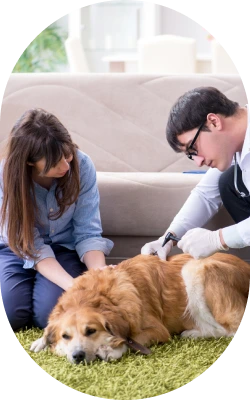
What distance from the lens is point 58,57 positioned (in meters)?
6.48

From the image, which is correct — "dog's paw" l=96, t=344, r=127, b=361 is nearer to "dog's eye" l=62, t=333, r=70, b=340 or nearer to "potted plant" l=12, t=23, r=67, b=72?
"dog's eye" l=62, t=333, r=70, b=340

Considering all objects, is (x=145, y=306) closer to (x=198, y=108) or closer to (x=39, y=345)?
(x=39, y=345)

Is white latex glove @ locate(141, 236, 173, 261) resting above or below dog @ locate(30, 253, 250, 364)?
above

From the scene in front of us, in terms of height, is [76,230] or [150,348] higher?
[76,230]

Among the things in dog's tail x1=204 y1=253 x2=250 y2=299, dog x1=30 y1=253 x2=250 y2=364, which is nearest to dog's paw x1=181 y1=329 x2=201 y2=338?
dog x1=30 y1=253 x2=250 y2=364

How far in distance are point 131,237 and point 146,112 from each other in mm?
888

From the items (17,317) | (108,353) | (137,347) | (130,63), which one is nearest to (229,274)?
(137,347)

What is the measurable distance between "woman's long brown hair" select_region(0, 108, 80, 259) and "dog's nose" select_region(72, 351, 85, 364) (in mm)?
500

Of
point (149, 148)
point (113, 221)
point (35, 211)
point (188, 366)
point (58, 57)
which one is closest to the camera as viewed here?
point (188, 366)

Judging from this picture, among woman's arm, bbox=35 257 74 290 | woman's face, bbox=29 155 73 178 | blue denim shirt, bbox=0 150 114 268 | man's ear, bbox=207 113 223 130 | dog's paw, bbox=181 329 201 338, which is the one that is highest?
man's ear, bbox=207 113 223 130

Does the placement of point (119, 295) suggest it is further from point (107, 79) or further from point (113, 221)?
point (107, 79)

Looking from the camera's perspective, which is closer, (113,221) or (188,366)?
(188,366)

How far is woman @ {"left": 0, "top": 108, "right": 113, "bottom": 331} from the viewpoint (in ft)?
6.91

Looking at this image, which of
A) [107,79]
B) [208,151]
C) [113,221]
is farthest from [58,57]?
[208,151]
